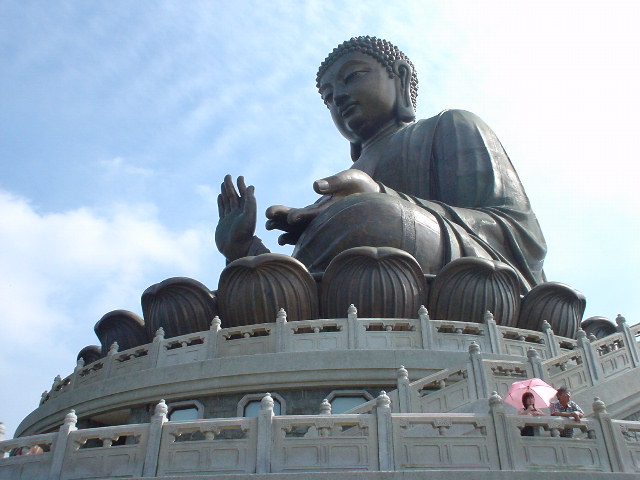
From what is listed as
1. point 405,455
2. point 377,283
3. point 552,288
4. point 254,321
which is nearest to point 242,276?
point 254,321

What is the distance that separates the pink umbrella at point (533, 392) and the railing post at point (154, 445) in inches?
99.2

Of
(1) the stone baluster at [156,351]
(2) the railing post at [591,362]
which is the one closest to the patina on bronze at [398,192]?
(1) the stone baluster at [156,351]

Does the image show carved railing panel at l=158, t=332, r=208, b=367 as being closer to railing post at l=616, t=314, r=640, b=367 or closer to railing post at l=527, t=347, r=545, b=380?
railing post at l=527, t=347, r=545, b=380

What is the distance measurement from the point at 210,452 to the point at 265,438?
39cm

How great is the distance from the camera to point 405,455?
15.9ft

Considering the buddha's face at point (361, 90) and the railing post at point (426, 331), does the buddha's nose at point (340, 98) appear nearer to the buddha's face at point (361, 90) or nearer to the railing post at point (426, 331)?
the buddha's face at point (361, 90)

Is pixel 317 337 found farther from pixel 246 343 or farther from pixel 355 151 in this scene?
pixel 355 151

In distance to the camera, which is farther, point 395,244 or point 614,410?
point 395,244

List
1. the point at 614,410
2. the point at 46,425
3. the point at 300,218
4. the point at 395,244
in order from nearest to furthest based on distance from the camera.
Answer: the point at 614,410 < the point at 46,425 < the point at 395,244 < the point at 300,218

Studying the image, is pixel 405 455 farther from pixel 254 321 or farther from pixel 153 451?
pixel 254 321

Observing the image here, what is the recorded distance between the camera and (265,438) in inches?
194

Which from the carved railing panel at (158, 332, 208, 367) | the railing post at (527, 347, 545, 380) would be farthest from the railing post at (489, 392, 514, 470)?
the carved railing panel at (158, 332, 208, 367)

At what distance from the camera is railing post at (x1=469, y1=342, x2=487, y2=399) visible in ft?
19.7

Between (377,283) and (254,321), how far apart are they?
63.2 inches
